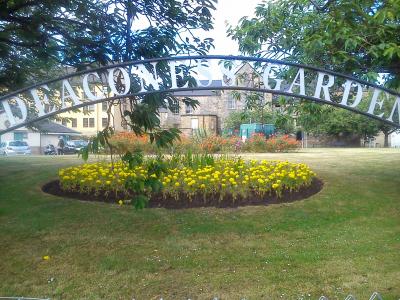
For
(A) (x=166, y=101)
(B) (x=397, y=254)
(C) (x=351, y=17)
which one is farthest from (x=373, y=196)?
(A) (x=166, y=101)

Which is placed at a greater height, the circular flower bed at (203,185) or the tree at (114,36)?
the tree at (114,36)

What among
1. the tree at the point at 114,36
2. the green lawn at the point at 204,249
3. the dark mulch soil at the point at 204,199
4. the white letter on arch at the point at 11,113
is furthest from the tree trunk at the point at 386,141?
the white letter on arch at the point at 11,113

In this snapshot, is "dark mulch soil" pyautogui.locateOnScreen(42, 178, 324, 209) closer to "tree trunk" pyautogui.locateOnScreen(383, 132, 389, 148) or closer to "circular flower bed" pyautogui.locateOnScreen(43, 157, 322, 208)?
"circular flower bed" pyautogui.locateOnScreen(43, 157, 322, 208)

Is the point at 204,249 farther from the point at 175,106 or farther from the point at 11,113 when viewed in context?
the point at 11,113

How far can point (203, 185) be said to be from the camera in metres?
8.58

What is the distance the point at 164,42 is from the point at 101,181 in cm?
402

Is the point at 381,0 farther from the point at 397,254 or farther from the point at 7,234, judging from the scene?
the point at 7,234

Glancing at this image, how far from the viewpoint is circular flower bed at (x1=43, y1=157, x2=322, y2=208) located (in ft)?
28.3

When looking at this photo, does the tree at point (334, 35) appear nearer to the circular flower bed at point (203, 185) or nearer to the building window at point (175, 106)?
the circular flower bed at point (203, 185)

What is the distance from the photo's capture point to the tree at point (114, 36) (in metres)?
5.86

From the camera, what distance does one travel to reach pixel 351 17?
5957 millimetres

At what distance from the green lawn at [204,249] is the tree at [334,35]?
7.59 ft

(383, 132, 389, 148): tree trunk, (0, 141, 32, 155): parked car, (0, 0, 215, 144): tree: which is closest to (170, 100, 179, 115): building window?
(0, 0, 215, 144): tree

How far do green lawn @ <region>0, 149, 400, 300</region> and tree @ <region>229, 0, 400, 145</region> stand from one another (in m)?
2.31
